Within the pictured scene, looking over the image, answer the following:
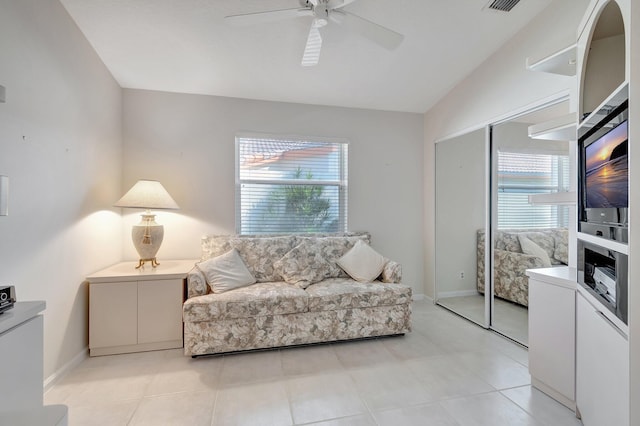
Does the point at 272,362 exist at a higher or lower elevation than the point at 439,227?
lower

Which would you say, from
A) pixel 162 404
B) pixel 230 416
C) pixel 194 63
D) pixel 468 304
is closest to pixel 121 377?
pixel 162 404

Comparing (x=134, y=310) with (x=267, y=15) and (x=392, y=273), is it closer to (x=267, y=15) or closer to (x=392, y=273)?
(x=392, y=273)

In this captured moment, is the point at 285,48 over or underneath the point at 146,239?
over

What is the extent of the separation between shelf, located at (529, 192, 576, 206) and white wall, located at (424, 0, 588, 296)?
2.90ft

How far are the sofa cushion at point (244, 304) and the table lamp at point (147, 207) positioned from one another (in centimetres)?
75

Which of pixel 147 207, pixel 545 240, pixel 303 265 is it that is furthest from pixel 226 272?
pixel 545 240

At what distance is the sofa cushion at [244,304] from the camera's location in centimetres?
247

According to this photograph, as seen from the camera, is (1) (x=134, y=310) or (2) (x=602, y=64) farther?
(1) (x=134, y=310)

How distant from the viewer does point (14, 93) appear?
1784 mm

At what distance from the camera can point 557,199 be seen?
2.05m

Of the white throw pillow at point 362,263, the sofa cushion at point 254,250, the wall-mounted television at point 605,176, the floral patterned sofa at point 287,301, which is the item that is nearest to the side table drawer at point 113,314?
the floral patterned sofa at point 287,301

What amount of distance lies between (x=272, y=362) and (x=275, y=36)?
2.76m

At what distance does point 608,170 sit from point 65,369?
363 centimetres

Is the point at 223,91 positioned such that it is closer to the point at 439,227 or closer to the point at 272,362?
the point at 272,362
